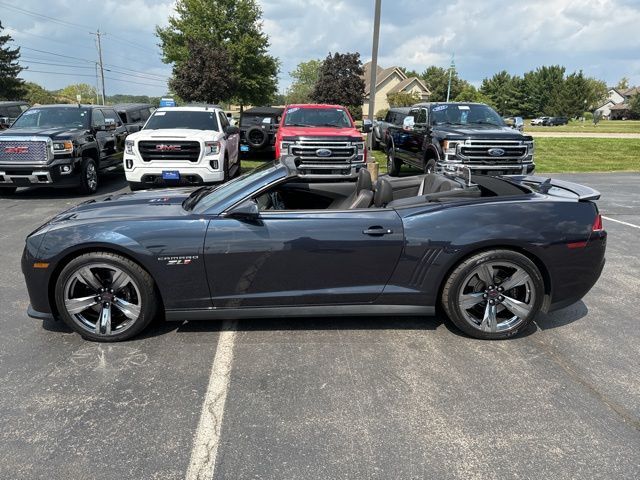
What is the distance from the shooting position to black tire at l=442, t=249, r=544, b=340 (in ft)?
11.9

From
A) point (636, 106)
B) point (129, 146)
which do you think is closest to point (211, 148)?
point (129, 146)

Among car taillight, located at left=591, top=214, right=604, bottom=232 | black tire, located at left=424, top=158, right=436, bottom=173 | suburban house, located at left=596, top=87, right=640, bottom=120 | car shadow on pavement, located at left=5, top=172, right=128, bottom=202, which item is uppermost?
suburban house, located at left=596, top=87, right=640, bottom=120

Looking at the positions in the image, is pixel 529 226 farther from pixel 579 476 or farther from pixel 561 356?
pixel 579 476

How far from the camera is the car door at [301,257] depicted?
348cm

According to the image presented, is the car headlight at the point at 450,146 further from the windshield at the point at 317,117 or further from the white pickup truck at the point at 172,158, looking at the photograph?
the white pickup truck at the point at 172,158

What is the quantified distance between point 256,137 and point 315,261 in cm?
1307

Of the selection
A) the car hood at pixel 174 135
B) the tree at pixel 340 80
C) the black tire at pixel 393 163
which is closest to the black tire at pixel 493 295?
the car hood at pixel 174 135

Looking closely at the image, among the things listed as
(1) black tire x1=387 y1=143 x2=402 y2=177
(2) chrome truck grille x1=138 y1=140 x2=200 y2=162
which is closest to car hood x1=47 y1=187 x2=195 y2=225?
(2) chrome truck grille x1=138 y1=140 x2=200 y2=162

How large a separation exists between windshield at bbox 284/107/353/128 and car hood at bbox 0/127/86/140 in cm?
485

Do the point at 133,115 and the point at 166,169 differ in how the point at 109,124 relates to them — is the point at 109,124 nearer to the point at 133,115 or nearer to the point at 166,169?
the point at 166,169

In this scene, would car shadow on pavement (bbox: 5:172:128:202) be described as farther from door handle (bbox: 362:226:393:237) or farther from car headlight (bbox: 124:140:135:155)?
door handle (bbox: 362:226:393:237)

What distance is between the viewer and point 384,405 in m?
2.91

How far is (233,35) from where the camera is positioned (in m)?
44.6

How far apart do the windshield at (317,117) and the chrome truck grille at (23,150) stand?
545cm
